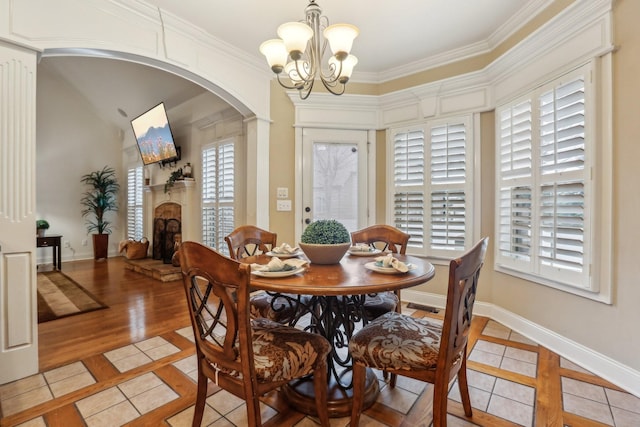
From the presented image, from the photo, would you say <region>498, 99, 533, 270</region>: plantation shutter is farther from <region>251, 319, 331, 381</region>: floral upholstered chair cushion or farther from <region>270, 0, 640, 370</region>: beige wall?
<region>251, 319, 331, 381</region>: floral upholstered chair cushion

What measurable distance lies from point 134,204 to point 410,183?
577 centimetres

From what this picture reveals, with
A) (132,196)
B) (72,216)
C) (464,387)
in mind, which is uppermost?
(132,196)

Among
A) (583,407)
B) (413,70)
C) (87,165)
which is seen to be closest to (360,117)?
(413,70)

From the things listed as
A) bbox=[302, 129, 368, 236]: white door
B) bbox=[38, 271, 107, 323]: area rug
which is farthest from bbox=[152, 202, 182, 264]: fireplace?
bbox=[302, 129, 368, 236]: white door

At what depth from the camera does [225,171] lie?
4191 millimetres

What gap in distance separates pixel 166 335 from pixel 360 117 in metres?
3.02

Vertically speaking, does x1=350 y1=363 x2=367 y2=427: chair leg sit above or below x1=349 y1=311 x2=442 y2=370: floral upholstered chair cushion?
below

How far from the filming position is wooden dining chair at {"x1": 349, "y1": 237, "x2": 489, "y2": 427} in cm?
116

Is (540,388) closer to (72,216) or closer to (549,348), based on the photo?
(549,348)

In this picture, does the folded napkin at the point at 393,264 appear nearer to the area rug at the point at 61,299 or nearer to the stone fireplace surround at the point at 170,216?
the area rug at the point at 61,299

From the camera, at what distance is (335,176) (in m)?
3.56

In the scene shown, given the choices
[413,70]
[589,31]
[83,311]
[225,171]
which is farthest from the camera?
[225,171]

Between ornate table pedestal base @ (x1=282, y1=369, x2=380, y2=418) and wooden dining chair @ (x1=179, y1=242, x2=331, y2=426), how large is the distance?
22 cm

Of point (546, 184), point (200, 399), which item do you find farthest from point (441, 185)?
point (200, 399)
